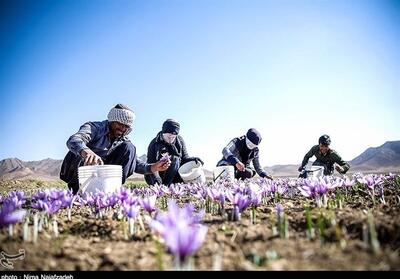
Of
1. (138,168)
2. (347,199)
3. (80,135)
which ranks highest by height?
(80,135)

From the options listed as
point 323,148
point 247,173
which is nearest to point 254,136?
point 247,173

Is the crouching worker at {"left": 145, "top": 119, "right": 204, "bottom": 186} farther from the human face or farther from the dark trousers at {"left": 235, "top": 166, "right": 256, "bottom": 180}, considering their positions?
the dark trousers at {"left": 235, "top": 166, "right": 256, "bottom": 180}

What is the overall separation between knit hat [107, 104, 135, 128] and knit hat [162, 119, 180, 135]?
212cm

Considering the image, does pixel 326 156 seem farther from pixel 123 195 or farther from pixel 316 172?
pixel 123 195

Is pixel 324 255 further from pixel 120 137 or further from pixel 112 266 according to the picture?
pixel 120 137

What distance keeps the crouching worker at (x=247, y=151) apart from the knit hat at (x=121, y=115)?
3354 millimetres

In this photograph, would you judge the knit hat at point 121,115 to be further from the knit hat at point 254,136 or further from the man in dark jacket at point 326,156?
the man in dark jacket at point 326,156

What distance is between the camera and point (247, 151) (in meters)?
7.76

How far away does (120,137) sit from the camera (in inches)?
177

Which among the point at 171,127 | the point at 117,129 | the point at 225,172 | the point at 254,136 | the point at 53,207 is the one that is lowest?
the point at 53,207

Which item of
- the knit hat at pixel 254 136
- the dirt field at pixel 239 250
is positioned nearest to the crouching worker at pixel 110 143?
the dirt field at pixel 239 250

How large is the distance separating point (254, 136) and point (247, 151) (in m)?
0.57
